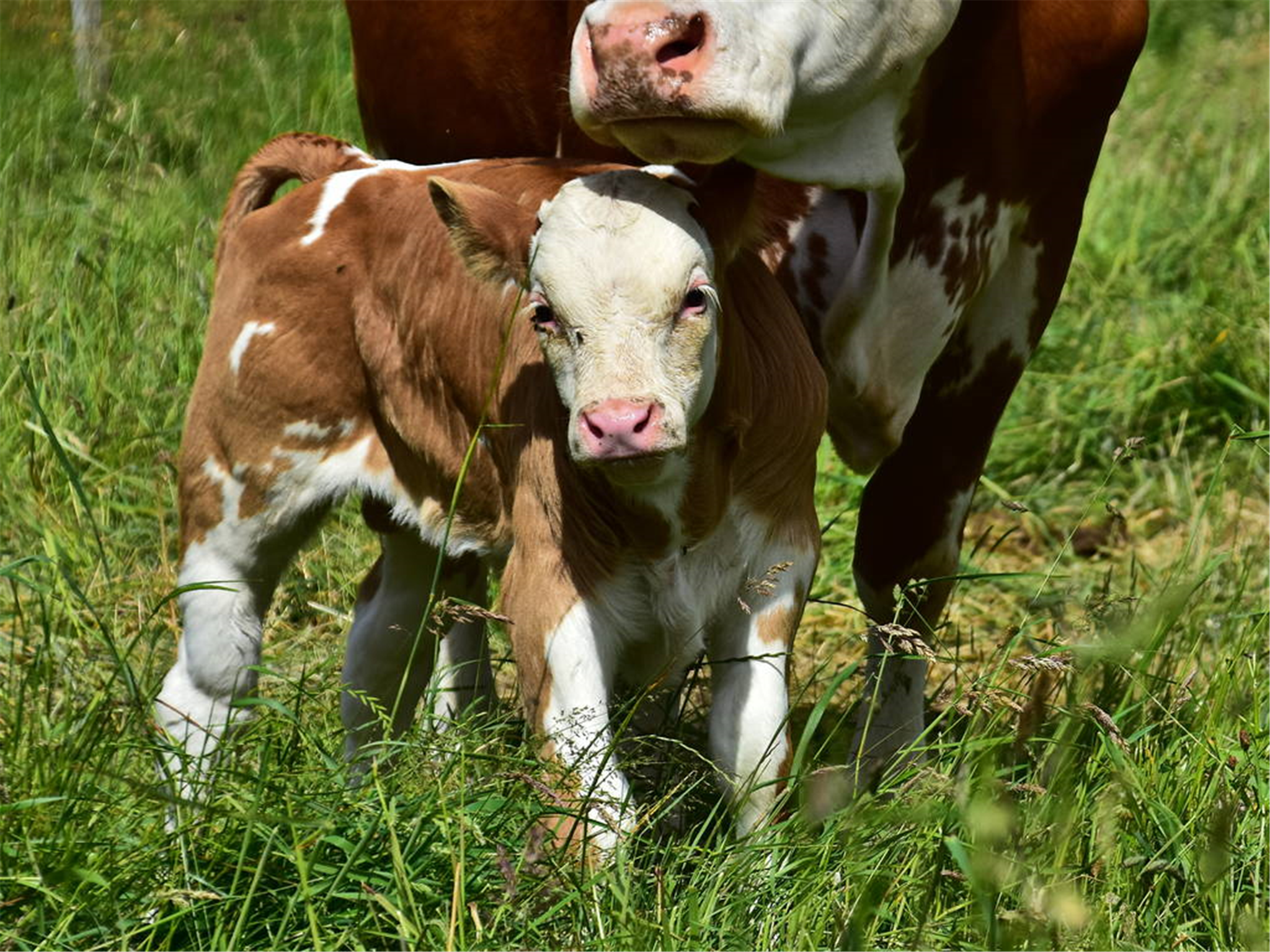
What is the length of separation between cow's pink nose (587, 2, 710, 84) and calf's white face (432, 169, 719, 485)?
0.21 meters

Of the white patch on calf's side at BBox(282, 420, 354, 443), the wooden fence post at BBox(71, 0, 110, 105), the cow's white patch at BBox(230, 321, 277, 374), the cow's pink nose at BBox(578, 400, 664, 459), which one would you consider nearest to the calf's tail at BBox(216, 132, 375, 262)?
the cow's white patch at BBox(230, 321, 277, 374)

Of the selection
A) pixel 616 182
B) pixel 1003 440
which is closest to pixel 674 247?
pixel 616 182

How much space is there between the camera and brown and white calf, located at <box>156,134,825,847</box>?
3.13m

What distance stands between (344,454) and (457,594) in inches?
27.7

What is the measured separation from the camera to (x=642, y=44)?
10.1ft

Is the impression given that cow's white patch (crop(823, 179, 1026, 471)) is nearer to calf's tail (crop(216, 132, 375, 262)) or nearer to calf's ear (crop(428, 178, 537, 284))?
calf's ear (crop(428, 178, 537, 284))

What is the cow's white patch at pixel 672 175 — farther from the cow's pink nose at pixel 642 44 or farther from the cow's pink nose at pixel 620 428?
the cow's pink nose at pixel 620 428

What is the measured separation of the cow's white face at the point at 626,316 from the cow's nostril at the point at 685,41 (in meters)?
Answer: 0.23

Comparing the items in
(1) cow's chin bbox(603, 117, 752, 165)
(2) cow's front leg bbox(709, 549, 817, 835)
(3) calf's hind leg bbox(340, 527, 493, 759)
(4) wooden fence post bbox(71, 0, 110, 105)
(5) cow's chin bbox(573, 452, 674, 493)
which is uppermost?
(1) cow's chin bbox(603, 117, 752, 165)

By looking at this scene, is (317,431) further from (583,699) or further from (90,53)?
(90,53)

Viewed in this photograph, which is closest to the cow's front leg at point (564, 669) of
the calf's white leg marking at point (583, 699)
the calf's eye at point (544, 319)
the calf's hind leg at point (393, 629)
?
the calf's white leg marking at point (583, 699)

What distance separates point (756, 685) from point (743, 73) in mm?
1056

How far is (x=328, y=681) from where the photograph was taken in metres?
4.49

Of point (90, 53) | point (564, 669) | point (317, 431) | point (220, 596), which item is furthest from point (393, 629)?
point (90, 53)
